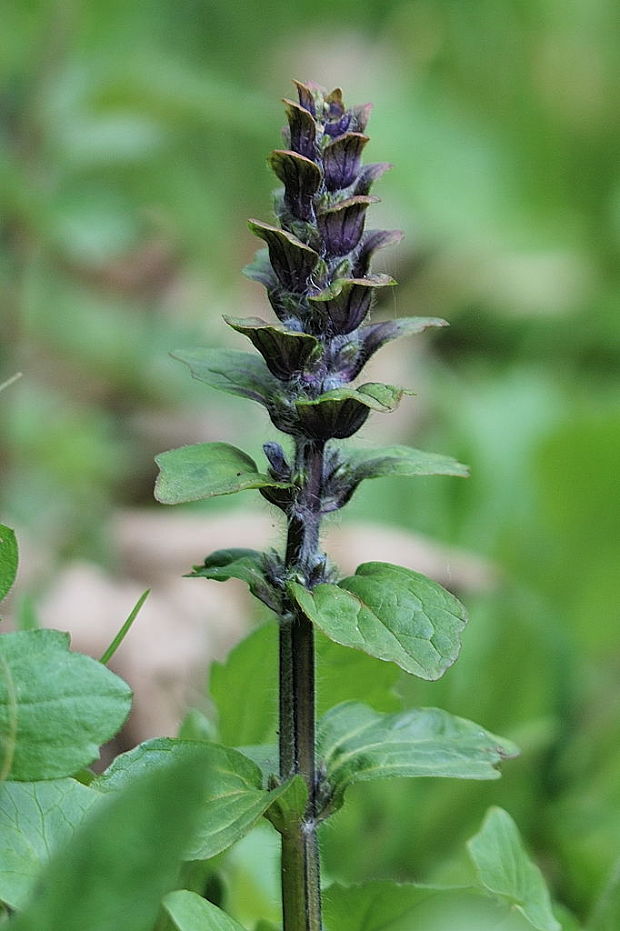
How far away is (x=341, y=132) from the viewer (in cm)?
82

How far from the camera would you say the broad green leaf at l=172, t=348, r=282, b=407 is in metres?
0.84

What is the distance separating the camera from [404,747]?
856 millimetres

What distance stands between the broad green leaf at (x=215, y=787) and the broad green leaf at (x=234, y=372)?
259 millimetres

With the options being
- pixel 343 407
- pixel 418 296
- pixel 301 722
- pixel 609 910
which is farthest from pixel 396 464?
pixel 418 296

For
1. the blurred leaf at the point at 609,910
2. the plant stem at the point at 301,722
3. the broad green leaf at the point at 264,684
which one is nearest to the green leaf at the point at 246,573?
the plant stem at the point at 301,722

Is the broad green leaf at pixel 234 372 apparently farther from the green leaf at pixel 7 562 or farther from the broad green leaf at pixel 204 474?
the green leaf at pixel 7 562

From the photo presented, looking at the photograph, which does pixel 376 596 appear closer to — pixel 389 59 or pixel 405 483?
pixel 405 483

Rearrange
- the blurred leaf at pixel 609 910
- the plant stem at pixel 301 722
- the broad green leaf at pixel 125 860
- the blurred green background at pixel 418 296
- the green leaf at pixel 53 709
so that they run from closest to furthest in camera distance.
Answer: the broad green leaf at pixel 125 860 → the green leaf at pixel 53 709 → the plant stem at pixel 301 722 → the blurred leaf at pixel 609 910 → the blurred green background at pixel 418 296

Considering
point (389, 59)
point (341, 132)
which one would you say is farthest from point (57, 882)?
point (389, 59)

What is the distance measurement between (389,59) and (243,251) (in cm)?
100

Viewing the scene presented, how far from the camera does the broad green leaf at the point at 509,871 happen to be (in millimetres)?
876

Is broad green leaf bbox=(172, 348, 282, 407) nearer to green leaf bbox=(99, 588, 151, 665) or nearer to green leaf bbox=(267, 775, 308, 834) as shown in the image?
green leaf bbox=(99, 588, 151, 665)

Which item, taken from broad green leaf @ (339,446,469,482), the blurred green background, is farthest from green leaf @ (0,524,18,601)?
the blurred green background

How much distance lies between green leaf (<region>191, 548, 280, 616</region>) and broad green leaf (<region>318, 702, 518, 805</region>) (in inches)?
5.4
